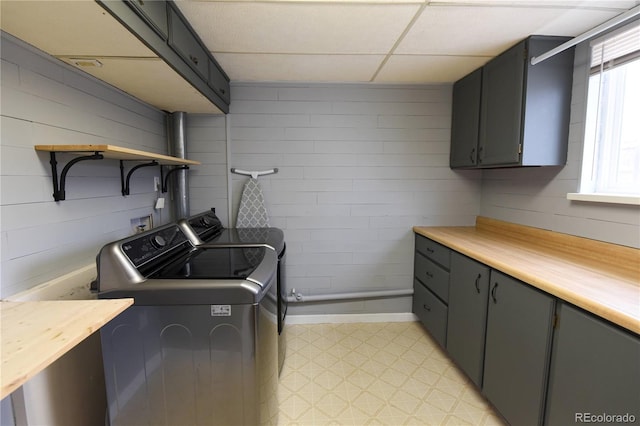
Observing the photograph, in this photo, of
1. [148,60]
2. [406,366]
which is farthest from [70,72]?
[406,366]

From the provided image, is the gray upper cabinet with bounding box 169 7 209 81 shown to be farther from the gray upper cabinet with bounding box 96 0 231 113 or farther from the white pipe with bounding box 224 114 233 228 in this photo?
the white pipe with bounding box 224 114 233 228

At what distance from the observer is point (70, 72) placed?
1.38m

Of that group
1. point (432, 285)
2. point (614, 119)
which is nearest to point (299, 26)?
point (614, 119)

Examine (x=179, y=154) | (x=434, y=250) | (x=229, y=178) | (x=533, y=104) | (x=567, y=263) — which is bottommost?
(x=434, y=250)

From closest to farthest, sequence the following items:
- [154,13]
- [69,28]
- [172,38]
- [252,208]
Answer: [69,28] → [154,13] → [172,38] → [252,208]

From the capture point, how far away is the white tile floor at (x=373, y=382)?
66.3 inches

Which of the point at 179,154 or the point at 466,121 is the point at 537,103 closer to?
the point at 466,121

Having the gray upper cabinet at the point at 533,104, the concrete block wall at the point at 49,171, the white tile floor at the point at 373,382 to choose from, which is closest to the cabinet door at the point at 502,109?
the gray upper cabinet at the point at 533,104

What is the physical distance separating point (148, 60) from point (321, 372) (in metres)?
2.11

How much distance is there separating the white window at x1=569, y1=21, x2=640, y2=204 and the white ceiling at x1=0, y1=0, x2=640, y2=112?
171 millimetres

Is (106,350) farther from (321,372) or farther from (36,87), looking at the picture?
(321,372)

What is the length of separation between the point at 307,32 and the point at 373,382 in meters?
2.22

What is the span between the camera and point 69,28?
104 centimetres

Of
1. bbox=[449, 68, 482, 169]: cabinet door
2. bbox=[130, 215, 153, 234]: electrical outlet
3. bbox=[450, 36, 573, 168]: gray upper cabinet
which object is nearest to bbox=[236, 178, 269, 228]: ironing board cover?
bbox=[130, 215, 153, 234]: electrical outlet
